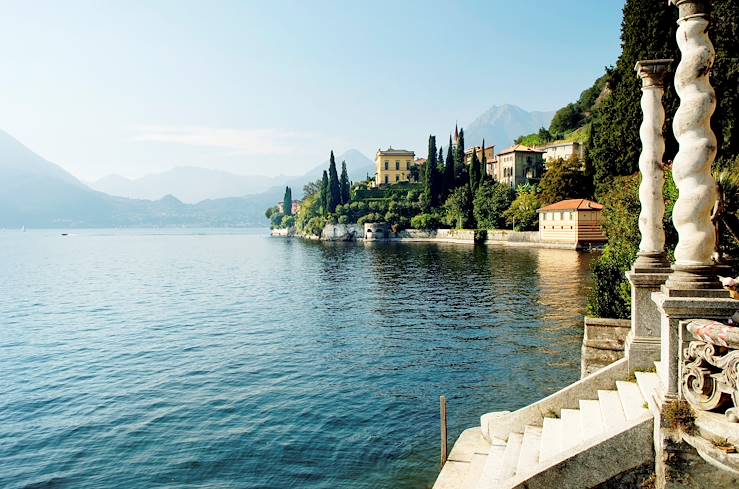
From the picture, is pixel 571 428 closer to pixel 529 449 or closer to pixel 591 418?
pixel 591 418

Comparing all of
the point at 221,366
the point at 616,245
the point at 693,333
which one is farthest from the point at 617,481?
the point at 221,366

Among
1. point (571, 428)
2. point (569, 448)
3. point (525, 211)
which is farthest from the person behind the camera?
point (525, 211)

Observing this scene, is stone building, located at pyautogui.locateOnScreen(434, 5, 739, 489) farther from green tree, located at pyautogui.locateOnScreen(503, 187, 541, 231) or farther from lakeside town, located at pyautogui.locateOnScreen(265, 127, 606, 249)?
green tree, located at pyautogui.locateOnScreen(503, 187, 541, 231)

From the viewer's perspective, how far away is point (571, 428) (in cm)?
877

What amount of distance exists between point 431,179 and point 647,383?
370ft

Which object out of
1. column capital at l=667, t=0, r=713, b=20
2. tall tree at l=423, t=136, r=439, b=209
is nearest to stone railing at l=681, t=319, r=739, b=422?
column capital at l=667, t=0, r=713, b=20

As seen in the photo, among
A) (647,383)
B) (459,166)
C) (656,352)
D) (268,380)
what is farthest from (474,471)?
(459,166)

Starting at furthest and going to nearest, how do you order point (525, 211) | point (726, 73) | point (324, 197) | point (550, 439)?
point (324, 197) → point (525, 211) → point (726, 73) → point (550, 439)

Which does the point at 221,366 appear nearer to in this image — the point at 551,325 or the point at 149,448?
the point at 149,448

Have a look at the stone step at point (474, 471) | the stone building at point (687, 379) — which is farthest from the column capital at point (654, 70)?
the stone step at point (474, 471)

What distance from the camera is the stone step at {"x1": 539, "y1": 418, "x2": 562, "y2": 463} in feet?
27.2

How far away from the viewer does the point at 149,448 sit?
1338 centimetres

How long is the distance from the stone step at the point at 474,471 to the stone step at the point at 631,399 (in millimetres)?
2819

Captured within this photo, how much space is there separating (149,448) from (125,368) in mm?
8893
